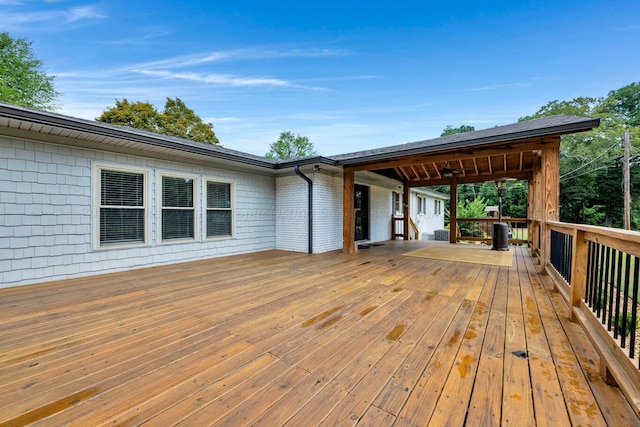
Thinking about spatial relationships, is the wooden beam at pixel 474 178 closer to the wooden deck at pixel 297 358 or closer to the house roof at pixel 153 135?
the house roof at pixel 153 135

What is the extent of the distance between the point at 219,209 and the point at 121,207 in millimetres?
1960

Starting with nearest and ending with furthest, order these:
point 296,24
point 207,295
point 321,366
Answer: point 321,366
point 207,295
point 296,24

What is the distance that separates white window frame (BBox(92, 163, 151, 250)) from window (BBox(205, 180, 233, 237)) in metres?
1.22

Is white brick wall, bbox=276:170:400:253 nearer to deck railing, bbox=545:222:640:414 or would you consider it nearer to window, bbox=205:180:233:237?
window, bbox=205:180:233:237

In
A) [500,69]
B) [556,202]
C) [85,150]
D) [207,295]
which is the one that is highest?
[500,69]

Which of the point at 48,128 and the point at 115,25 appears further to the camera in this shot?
the point at 115,25

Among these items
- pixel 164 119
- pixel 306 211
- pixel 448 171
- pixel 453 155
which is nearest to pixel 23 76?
pixel 164 119

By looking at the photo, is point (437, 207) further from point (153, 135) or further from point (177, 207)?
point (153, 135)

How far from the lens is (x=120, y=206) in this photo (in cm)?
466

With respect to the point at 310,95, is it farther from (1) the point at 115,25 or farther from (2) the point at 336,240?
(2) the point at 336,240

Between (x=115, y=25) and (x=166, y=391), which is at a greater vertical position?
(x=115, y=25)

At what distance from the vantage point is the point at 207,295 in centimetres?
330

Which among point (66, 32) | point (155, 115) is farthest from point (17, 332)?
point (155, 115)

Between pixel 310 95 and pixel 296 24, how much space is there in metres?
3.80
